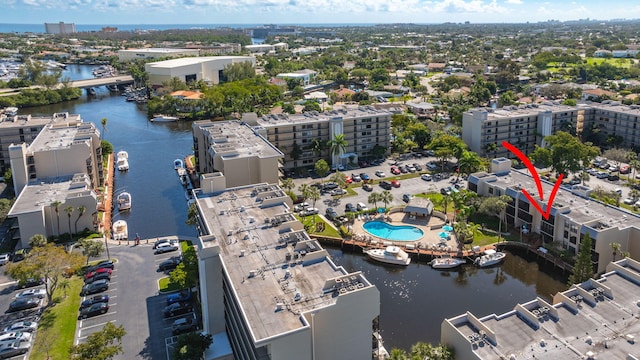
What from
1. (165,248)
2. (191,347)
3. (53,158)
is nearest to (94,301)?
(165,248)

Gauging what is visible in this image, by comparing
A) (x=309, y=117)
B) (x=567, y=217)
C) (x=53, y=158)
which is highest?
(x=309, y=117)

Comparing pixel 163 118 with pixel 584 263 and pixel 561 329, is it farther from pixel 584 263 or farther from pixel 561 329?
pixel 561 329

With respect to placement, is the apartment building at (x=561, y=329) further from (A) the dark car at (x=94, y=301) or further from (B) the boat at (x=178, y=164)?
(B) the boat at (x=178, y=164)

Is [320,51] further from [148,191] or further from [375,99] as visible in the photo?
[148,191]

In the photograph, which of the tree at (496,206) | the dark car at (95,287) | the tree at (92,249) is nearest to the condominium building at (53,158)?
the tree at (92,249)

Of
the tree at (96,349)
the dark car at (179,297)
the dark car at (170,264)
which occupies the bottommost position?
the dark car at (179,297)

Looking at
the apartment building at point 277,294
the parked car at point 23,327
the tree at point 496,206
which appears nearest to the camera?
the apartment building at point 277,294

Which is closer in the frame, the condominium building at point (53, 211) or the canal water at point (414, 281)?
the canal water at point (414, 281)

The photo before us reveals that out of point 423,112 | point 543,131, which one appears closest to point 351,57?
point 423,112
